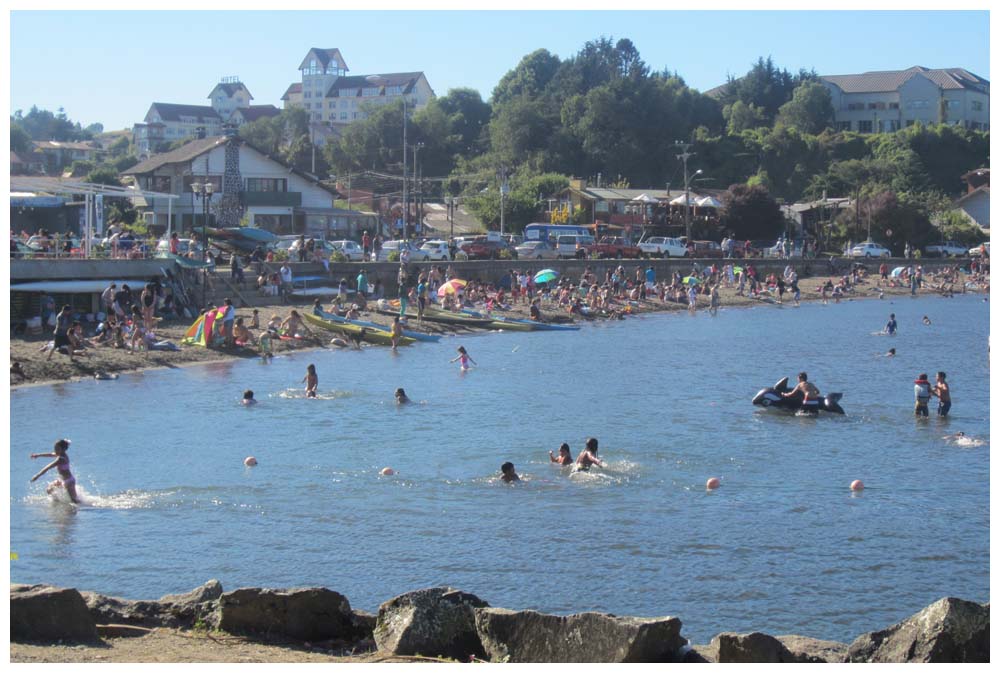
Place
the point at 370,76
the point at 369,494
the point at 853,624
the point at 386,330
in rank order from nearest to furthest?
the point at 853,624
the point at 369,494
the point at 386,330
the point at 370,76

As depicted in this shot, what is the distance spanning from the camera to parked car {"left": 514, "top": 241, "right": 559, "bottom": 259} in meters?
62.6

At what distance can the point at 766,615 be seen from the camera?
14.9 metres

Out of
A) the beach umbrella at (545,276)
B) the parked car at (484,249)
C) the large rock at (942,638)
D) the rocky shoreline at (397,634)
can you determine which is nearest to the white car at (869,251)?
the parked car at (484,249)

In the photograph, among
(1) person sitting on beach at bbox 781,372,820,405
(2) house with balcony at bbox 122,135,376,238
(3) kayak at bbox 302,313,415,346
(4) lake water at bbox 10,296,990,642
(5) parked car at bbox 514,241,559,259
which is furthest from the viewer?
(2) house with balcony at bbox 122,135,376,238

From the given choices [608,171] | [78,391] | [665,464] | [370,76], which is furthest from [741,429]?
[370,76]

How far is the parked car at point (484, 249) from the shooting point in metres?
60.1

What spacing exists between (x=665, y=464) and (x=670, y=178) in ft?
261

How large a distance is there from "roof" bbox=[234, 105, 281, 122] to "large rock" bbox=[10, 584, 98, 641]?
13923cm

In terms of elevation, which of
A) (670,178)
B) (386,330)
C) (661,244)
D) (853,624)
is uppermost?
(670,178)

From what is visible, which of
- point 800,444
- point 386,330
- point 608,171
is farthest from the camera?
point 608,171

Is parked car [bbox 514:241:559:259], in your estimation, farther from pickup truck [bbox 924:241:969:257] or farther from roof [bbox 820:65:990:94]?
roof [bbox 820:65:990:94]

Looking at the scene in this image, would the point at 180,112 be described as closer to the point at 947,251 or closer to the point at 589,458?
the point at 947,251

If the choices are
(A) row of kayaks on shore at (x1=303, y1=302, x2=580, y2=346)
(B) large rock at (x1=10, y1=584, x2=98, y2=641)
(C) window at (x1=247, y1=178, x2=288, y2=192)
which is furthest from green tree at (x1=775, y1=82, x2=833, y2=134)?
(B) large rock at (x1=10, y1=584, x2=98, y2=641)

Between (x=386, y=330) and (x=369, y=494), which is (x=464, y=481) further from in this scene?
(x=386, y=330)
